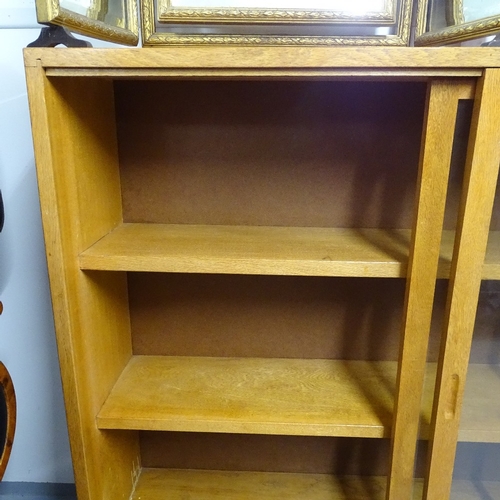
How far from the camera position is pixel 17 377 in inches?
48.0

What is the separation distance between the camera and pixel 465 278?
726 millimetres

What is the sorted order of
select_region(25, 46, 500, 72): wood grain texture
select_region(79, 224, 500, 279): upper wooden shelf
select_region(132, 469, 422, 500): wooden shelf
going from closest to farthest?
select_region(25, 46, 500, 72): wood grain texture, select_region(79, 224, 500, 279): upper wooden shelf, select_region(132, 469, 422, 500): wooden shelf

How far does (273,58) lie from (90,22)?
0.33 m

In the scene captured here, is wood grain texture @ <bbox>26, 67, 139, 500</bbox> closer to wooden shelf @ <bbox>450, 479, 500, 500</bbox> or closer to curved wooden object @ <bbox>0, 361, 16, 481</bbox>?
curved wooden object @ <bbox>0, 361, 16, 481</bbox>

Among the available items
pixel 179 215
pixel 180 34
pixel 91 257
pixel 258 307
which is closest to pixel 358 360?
pixel 258 307

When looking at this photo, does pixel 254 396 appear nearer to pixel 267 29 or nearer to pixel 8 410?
pixel 8 410

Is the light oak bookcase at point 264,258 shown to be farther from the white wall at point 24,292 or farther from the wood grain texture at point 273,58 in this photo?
the white wall at point 24,292

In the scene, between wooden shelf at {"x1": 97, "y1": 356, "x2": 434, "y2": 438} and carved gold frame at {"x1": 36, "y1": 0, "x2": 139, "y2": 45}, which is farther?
wooden shelf at {"x1": 97, "y1": 356, "x2": 434, "y2": 438}

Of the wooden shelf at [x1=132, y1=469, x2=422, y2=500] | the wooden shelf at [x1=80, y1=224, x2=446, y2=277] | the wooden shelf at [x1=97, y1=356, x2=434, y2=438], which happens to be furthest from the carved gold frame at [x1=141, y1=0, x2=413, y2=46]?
the wooden shelf at [x1=132, y1=469, x2=422, y2=500]

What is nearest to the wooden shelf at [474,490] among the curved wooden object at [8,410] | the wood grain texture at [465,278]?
the wood grain texture at [465,278]

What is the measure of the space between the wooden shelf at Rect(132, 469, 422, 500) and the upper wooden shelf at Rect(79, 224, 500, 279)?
67cm

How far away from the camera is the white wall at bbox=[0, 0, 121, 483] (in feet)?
3.33

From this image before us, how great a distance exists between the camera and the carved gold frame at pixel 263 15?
801mm

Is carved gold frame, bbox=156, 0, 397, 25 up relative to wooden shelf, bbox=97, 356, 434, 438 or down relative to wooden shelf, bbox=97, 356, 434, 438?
up
